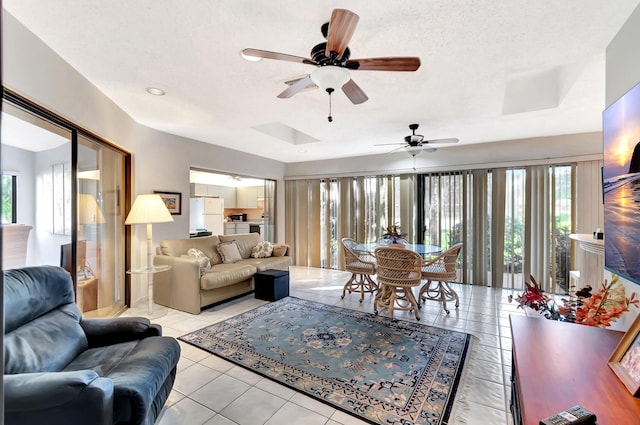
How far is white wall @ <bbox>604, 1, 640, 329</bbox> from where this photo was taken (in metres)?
1.75

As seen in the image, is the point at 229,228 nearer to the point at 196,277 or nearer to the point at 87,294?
the point at 196,277

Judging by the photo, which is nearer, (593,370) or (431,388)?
(593,370)

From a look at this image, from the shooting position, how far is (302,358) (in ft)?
8.79

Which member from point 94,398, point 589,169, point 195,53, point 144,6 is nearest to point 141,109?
point 195,53

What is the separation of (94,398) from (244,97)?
104 inches

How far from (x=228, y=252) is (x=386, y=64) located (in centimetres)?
376

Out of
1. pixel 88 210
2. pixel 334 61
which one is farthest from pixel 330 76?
pixel 88 210

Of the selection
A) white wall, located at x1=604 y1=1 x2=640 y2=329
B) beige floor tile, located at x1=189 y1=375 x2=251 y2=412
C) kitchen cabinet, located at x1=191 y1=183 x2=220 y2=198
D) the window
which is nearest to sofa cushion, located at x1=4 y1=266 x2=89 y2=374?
the window

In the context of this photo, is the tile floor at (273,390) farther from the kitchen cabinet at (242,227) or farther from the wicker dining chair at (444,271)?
the kitchen cabinet at (242,227)

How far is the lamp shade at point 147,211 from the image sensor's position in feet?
11.6

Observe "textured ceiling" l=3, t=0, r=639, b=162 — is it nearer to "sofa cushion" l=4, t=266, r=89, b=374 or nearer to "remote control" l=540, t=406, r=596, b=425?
"sofa cushion" l=4, t=266, r=89, b=374

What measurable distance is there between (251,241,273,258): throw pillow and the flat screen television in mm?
4376

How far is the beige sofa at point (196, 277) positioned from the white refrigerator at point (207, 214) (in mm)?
2532

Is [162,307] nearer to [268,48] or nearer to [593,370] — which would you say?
[268,48]
